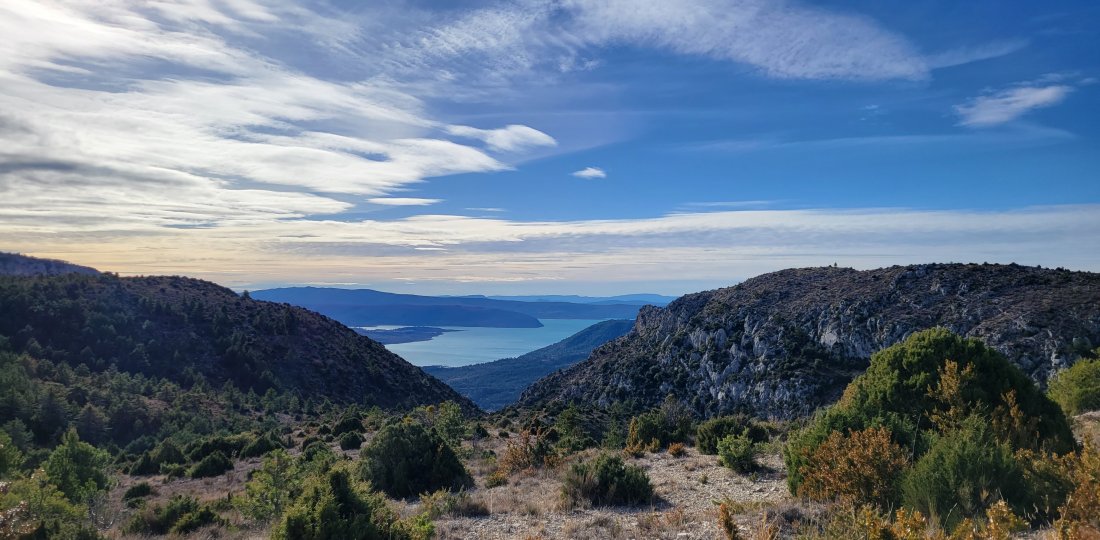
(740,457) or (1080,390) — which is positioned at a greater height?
(1080,390)

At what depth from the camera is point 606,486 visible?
9.51 metres

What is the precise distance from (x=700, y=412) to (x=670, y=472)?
31676 millimetres

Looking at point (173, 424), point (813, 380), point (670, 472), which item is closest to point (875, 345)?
point (813, 380)

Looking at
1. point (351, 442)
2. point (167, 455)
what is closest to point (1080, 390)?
point (351, 442)

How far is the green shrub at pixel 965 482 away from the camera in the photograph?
624 cm

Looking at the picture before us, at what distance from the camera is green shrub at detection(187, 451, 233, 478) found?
18.7 metres

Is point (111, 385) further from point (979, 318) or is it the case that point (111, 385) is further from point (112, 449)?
point (979, 318)

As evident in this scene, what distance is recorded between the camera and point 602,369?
56438mm

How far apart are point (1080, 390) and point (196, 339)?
60.6 meters

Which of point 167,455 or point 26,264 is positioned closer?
point 167,455

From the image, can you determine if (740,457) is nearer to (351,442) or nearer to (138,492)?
(351,442)

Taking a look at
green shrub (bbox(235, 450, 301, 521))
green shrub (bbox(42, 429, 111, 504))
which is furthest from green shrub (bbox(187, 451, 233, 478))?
green shrub (bbox(235, 450, 301, 521))

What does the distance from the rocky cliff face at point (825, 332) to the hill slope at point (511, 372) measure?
4619 cm

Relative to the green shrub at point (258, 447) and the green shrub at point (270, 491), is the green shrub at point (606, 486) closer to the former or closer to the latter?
the green shrub at point (270, 491)
